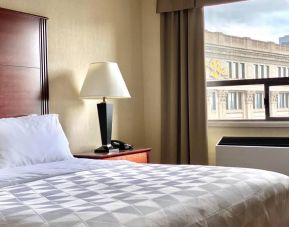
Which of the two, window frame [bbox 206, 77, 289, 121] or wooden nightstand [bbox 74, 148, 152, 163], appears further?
window frame [bbox 206, 77, 289, 121]

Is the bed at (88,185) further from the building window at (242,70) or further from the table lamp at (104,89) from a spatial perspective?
the building window at (242,70)

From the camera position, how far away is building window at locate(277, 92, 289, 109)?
417cm

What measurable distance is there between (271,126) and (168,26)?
4.72 feet

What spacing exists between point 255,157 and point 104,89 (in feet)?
4.77

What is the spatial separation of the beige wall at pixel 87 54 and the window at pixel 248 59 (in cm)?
78

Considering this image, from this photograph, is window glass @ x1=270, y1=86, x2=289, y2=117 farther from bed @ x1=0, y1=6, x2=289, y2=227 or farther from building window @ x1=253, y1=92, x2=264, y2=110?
bed @ x1=0, y1=6, x2=289, y2=227

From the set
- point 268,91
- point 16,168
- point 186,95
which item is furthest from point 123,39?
point 16,168

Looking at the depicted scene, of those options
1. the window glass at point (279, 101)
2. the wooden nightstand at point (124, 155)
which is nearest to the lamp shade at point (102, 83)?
the wooden nightstand at point (124, 155)

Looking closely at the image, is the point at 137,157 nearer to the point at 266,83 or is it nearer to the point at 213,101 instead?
the point at 213,101

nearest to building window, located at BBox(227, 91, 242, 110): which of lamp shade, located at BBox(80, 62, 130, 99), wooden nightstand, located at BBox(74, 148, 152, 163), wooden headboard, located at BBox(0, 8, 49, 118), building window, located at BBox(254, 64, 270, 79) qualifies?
building window, located at BBox(254, 64, 270, 79)

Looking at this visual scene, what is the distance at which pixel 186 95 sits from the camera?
4438 mm

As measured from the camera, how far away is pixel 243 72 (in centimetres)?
437

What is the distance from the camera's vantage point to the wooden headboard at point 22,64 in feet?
11.0

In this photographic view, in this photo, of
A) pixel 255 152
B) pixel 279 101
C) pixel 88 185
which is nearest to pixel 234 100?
pixel 279 101
